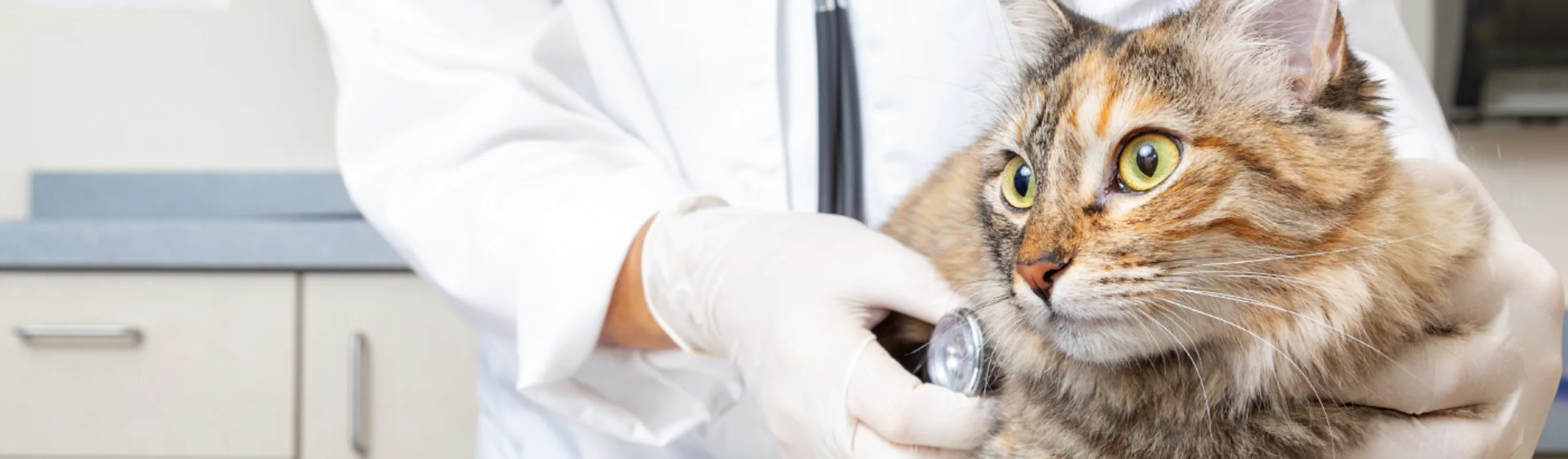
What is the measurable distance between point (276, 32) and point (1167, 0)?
2.18 meters

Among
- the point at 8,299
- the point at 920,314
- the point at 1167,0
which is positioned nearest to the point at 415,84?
the point at 920,314

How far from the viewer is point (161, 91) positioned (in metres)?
Answer: 2.30

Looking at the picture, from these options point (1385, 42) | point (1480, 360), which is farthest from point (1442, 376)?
point (1385, 42)

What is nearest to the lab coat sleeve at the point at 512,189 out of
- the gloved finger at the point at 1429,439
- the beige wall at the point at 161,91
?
the gloved finger at the point at 1429,439

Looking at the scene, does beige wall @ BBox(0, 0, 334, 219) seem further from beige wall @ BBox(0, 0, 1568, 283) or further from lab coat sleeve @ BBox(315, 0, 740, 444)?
lab coat sleeve @ BBox(315, 0, 740, 444)

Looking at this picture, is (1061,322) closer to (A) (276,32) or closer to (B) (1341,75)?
(B) (1341,75)

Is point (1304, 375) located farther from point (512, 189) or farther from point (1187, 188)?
point (512, 189)

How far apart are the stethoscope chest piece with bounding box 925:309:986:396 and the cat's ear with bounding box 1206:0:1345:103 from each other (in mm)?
196

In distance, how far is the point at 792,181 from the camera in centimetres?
97

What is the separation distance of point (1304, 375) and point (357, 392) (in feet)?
4.90

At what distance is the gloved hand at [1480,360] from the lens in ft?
1.63

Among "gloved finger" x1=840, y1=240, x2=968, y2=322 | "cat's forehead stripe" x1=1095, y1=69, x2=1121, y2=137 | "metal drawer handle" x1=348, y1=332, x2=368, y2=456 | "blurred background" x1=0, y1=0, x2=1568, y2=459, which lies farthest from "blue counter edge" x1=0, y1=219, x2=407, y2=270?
"cat's forehead stripe" x1=1095, y1=69, x2=1121, y2=137

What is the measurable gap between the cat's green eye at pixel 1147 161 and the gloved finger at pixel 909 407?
0.16 meters

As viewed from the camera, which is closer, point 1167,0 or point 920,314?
point 920,314
